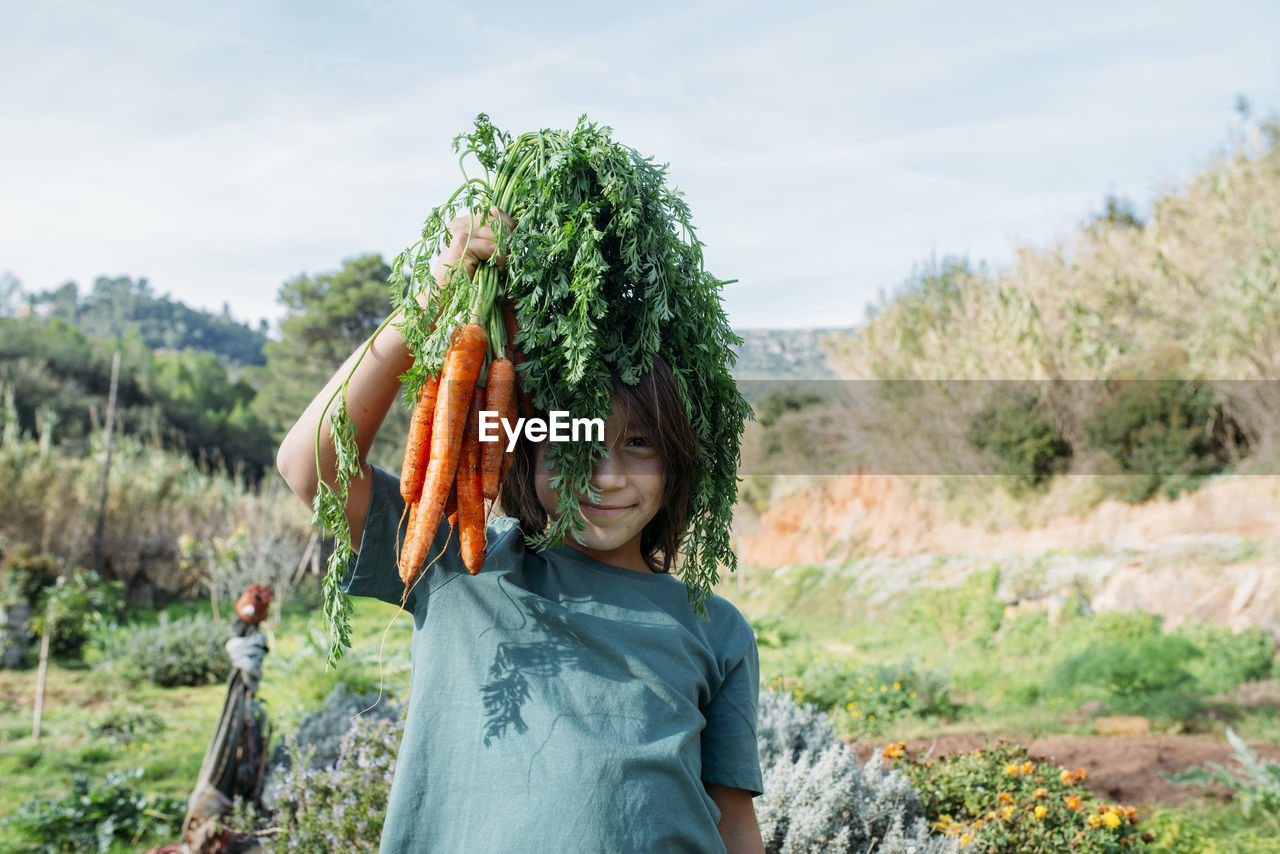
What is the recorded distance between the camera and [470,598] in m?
1.40

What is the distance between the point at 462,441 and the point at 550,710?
468 millimetres

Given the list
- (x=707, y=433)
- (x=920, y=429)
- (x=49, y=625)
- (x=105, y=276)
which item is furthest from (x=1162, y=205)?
(x=105, y=276)

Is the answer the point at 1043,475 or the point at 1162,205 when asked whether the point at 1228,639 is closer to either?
the point at 1043,475

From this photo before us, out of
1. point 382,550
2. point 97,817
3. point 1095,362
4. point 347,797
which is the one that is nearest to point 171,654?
point 97,817

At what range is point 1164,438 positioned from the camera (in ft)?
32.4

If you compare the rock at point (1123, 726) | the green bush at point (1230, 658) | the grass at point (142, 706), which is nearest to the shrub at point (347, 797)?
the grass at point (142, 706)

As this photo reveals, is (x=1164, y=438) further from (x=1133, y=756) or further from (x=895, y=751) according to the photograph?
(x=895, y=751)

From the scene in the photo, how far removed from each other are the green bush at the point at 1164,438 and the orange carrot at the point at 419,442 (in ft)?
34.9

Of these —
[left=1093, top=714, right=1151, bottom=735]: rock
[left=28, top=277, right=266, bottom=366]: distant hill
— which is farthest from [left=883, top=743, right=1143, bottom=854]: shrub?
[left=28, top=277, right=266, bottom=366]: distant hill

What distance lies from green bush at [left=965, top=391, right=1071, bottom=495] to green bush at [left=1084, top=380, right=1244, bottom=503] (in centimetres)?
85

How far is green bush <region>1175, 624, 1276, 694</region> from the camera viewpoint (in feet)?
21.3

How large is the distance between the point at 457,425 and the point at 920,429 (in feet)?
41.9

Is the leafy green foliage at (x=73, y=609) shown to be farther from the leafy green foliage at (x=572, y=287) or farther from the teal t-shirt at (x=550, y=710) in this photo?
the leafy green foliage at (x=572, y=287)

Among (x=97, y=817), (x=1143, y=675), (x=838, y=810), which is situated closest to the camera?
(x=838, y=810)
